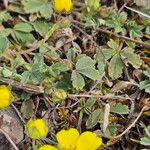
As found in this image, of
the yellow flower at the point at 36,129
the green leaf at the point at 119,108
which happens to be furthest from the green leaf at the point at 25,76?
the green leaf at the point at 119,108

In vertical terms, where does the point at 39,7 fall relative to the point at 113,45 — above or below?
above

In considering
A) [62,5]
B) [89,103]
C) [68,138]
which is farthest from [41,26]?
[68,138]

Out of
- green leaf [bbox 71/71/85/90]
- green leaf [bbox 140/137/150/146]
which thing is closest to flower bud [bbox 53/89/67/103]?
green leaf [bbox 71/71/85/90]

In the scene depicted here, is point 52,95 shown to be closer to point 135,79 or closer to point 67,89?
point 67,89

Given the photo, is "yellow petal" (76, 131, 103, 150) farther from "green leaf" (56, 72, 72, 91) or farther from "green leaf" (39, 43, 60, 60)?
"green leaf" (39, 43, 60, 60)

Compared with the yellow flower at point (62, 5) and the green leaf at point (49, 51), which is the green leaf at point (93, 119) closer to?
the green leaf at point (49, 51)

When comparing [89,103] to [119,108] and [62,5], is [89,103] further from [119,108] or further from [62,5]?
[62,5]

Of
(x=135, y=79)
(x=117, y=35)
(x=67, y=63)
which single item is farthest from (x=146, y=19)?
(x=67, y=63)
